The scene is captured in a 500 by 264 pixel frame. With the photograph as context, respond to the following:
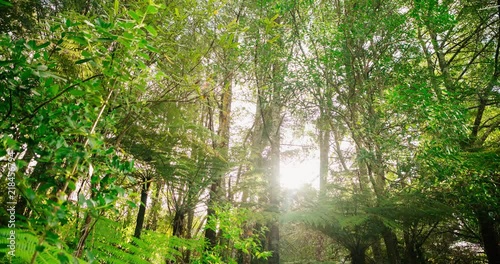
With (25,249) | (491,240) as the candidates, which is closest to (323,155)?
(491,240)

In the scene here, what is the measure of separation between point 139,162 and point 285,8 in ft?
11.6

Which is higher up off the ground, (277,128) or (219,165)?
(277,128)

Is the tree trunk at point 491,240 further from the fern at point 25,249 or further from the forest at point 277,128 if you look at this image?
the fern at point 25,249

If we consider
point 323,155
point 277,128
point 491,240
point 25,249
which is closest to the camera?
point 25,249

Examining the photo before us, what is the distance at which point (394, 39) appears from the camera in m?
4.93

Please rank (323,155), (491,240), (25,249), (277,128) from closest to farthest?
(25,249)
(491,240)
(277,128)
(323,155)

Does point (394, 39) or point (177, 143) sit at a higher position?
point (394, 39)

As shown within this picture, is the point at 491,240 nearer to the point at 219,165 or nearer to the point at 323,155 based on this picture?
the point at 323,155

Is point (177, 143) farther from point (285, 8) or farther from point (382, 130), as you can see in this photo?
point (382, 130)

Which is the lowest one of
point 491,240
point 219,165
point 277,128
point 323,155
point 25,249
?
point 25,249

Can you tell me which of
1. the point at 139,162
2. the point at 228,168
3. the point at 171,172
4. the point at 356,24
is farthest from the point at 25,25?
the point at 356,24

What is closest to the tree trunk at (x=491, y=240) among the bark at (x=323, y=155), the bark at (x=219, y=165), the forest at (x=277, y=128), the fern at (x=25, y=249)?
the forest at (x=277, y=128)

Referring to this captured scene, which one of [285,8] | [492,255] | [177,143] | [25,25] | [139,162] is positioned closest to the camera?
[139,162]

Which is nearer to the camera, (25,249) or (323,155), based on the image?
(25,249)
